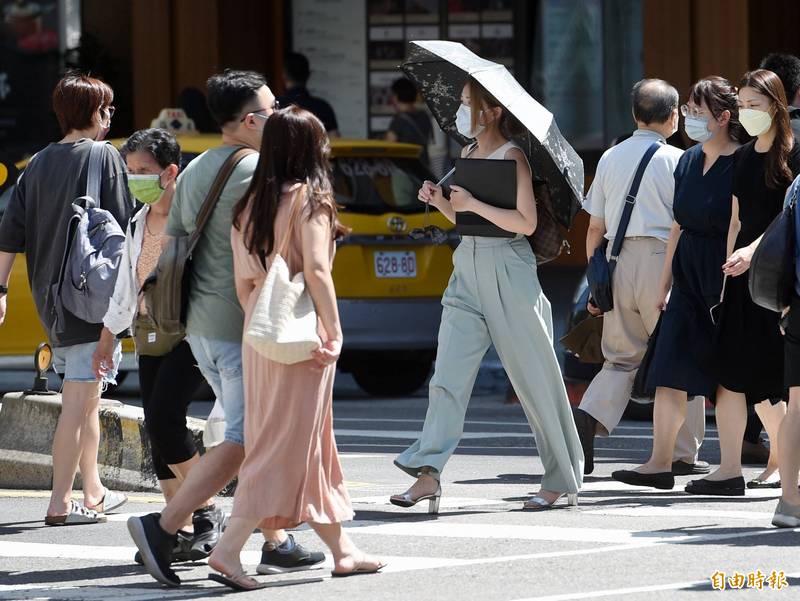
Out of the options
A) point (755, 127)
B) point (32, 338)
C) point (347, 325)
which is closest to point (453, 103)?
point (755, 127)

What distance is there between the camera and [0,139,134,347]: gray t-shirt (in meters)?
8.38

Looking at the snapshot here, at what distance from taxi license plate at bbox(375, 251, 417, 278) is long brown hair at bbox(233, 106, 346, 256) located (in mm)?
6395

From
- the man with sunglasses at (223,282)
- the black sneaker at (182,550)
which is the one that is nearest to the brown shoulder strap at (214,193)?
the man with sunglasses at (223,282)

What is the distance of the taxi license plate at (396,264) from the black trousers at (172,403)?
19.4 ft

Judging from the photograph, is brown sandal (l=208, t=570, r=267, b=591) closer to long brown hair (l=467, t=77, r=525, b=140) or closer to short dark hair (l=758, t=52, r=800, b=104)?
long brown hair (l=467, t=77, r=525, b=140)

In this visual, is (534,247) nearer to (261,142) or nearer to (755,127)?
(755,127)

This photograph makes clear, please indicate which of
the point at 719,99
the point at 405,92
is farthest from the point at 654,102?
the point at 405,92

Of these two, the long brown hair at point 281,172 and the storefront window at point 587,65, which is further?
the storefront window at point 587,65

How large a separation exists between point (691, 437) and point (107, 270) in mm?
3135

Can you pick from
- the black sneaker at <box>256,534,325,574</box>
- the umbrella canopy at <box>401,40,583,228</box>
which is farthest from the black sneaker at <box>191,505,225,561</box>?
the umbrella canopy at <box>401,40,583,228</box>

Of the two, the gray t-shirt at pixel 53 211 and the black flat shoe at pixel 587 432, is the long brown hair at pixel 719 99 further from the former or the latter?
the gray t-shirt at pixel 53 211

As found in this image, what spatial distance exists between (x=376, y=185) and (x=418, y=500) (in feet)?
17.4

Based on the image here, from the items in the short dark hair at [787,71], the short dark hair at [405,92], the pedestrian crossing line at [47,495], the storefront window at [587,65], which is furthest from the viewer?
the storefront window at [587,65]

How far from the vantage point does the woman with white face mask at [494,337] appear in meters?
8.32
